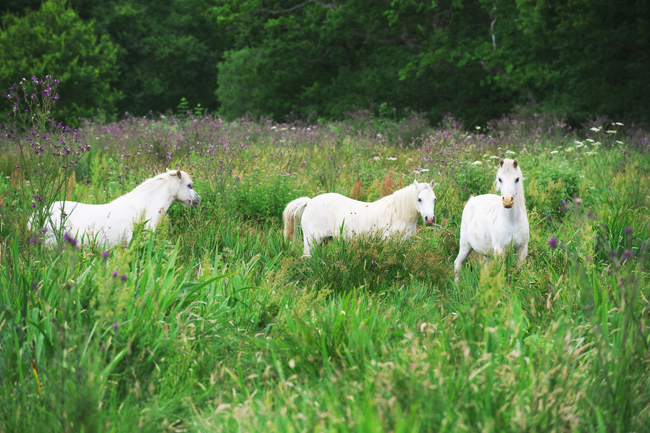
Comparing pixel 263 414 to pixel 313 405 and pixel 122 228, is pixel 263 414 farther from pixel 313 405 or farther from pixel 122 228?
pixel 122 228

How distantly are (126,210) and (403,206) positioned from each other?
274 cm

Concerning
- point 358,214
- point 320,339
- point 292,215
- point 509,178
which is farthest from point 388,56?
point 320,339

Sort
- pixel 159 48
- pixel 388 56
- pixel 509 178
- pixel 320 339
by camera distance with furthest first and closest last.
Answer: pixel 159 48 → pixel 388 56 → pixel 509 178 → pixel 320 339

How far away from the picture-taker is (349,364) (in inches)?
108

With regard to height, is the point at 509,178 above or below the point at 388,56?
below

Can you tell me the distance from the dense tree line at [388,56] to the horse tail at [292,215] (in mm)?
11111

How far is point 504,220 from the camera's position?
4.73 meters

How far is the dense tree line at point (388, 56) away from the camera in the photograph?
15094 mm

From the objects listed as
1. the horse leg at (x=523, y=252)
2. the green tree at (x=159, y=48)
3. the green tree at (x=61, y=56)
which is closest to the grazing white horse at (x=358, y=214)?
the horse leg at (x=523, y=252)

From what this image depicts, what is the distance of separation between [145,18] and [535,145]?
27190 mm

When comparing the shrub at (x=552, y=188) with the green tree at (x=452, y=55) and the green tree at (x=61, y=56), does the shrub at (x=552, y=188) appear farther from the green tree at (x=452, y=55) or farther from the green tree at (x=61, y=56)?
the green tree at (x=61, y=56)

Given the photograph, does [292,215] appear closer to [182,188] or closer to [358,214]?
[358,214]

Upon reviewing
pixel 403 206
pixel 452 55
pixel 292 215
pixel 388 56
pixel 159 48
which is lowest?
pixel 292 215

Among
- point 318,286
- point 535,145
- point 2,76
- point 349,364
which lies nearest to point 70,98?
point 2,76
